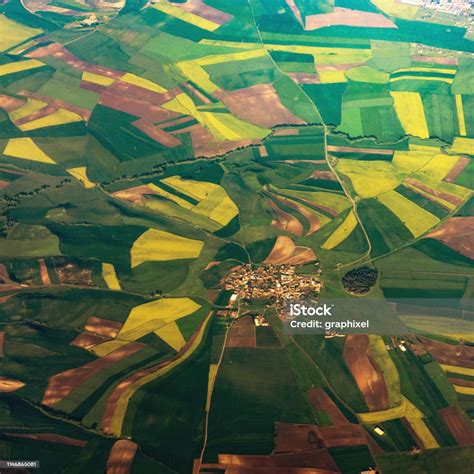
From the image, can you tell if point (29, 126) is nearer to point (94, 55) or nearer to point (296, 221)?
point (94, 55)

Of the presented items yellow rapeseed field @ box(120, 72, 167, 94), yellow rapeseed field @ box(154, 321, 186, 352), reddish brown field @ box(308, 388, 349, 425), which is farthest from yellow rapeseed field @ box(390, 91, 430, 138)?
yellow rapeseed field @ box(154, 321, 186, 352)

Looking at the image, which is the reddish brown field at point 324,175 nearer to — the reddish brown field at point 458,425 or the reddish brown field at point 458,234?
the reddish brown field at point 458,234

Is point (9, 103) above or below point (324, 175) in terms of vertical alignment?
above

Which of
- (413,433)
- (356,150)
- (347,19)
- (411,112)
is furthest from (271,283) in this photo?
(347,19)

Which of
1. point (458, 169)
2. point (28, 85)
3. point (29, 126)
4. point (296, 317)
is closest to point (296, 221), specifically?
point (296, 317)

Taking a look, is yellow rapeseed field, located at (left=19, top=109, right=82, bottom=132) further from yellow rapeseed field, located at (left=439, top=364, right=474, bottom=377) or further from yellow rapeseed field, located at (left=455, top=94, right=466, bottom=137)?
yellow rapeseed field, located at (left=439, top=364, right=474, bottom=377)

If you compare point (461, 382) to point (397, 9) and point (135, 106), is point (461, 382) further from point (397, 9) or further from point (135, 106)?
point (397, 9)
